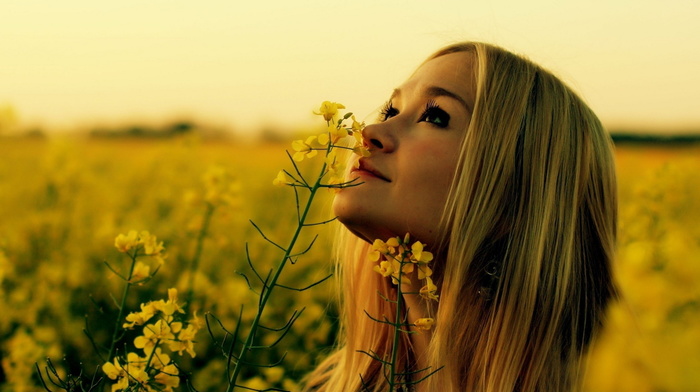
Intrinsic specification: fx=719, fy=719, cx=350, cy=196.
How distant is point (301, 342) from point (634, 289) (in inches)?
96.6

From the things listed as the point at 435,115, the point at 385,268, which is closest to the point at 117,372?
the point at 385,268

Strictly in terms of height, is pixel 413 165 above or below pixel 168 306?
above

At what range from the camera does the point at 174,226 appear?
4.27 metres

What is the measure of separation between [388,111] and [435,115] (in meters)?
0.16

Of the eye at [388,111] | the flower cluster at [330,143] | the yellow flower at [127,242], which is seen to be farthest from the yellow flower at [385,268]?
the eye at [388,111]

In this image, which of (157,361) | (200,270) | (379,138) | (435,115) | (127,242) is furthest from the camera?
(200,270)

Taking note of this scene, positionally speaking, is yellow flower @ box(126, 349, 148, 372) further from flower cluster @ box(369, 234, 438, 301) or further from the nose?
the nose

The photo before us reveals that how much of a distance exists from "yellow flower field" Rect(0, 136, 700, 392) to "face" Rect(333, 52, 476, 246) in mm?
279

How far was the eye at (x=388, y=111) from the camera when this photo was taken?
165cm

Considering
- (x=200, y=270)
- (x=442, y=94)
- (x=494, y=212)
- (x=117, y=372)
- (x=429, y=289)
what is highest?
(x=442, y=94)

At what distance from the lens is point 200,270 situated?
3.77 m

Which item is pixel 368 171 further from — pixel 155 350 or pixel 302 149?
pixel 155 350

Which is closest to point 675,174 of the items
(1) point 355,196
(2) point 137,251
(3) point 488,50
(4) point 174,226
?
(3) point 488,50

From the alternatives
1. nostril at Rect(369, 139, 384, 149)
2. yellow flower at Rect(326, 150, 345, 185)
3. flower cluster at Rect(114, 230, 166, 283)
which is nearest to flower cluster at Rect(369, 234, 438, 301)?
yellow flower at Rect(326, 150, 345, 185)
